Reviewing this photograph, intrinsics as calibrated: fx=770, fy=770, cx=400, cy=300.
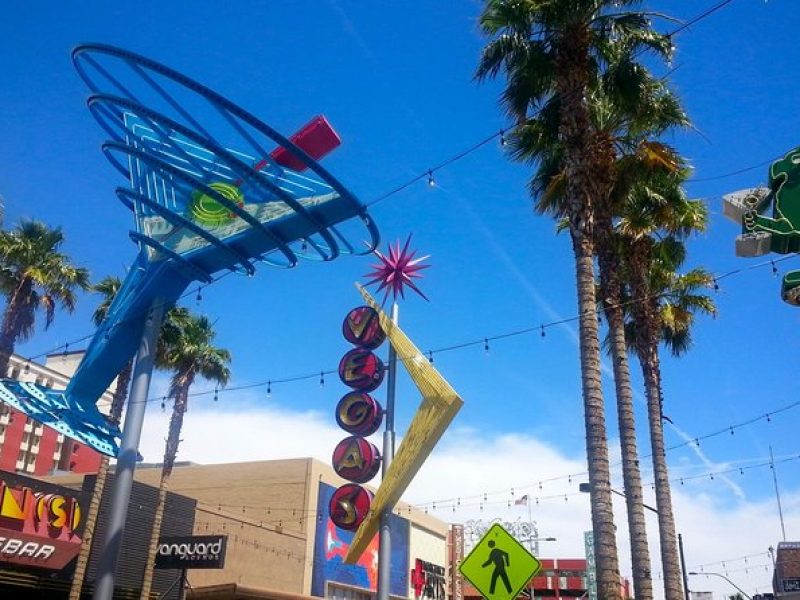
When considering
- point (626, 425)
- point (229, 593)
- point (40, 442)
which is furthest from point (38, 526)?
point (40, 442)

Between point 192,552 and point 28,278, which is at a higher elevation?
point 28,278

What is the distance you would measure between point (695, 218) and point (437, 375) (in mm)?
8766

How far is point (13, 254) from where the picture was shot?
25500mm

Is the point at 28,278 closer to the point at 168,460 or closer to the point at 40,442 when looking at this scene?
the point at 168,460

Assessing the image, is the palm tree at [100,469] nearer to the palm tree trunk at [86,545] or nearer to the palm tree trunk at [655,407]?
the palm tree trunk at [86,545]

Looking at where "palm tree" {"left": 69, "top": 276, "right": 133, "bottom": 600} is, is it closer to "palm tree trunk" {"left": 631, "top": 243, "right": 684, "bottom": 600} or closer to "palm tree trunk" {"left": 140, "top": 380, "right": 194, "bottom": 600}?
"palm tree trunk" {"left": 140, "top": 380, "right": 194, "bottom": 600}

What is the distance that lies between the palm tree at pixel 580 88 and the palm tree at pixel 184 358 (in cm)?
1550

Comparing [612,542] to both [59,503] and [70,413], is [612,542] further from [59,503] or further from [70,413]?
[59,503]

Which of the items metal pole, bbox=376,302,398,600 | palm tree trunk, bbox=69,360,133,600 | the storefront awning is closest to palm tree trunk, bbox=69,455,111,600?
palm tree trunk, bbox=69,360,133,600

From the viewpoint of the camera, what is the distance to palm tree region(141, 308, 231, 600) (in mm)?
27359

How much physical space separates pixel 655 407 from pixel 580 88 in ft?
34.7

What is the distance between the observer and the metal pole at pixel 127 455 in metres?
15.4

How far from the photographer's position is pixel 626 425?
17203 millimetres

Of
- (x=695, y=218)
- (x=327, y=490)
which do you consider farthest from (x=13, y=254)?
(x=695, y=218)
